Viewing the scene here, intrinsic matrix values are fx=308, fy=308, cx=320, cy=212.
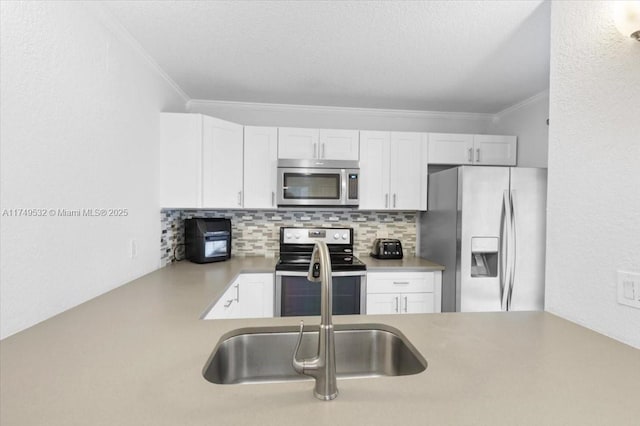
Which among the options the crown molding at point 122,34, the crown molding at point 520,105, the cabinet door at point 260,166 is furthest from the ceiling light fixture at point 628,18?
the cabinet door at point 260,166

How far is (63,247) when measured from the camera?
1.32 m

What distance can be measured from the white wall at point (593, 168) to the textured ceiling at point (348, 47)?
0.53 m

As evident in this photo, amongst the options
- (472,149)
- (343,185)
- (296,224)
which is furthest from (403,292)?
(472,149)

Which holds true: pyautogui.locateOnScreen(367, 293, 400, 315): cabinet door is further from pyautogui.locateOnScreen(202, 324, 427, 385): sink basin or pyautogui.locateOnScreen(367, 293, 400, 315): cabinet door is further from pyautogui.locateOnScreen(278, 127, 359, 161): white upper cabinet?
pyautogui.locateOnScreen(202, 324, 427, 385): sink basin

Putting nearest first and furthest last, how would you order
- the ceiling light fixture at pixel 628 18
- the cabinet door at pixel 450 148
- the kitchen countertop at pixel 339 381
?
the kitchen countertop at pixel 339 381 → the ceiling light fixture at pixel 628 18 → the cabinet door at pixel 450 148

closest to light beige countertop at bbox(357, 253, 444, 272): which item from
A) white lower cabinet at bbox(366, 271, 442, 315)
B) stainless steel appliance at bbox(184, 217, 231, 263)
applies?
white lower cabinet at bbox(366, 271, 442, 315)

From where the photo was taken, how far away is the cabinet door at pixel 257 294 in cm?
249

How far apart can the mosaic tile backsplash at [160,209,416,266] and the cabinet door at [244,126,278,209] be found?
33 cm

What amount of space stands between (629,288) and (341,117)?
2.64 metres

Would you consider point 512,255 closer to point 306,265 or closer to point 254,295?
point 306,265

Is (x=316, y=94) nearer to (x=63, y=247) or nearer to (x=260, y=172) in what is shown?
(x=260, y=172)

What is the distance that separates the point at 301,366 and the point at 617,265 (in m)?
1.09

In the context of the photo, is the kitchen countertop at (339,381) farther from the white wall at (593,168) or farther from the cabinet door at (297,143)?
the cabinet door at (297,143)

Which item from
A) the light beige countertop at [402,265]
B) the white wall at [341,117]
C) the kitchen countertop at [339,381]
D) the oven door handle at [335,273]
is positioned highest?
the white wall at [341,117]
